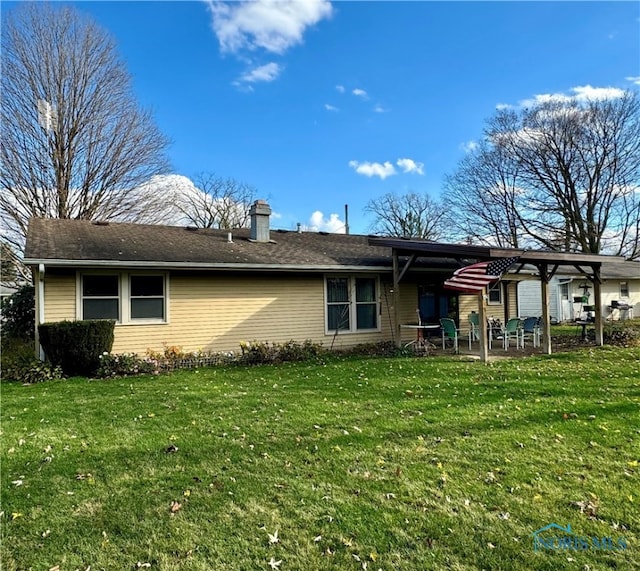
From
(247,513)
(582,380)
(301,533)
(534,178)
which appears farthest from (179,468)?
(534,178)

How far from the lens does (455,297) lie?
14.5m

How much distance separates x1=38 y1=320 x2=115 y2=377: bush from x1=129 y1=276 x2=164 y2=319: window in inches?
47.6

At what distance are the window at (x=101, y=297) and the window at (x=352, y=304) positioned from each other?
546 centimetres

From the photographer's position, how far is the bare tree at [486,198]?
27094 mm

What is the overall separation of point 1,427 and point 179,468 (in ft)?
9.48

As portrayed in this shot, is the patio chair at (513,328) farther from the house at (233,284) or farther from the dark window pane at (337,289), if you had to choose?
the dark window pane at (337,289)

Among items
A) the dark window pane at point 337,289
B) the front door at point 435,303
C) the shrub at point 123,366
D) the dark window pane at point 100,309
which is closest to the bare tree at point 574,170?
the front door at point 435,303

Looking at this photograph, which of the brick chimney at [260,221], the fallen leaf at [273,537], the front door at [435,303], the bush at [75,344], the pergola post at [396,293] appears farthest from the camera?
the front door at [435,303]

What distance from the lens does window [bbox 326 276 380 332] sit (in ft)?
40.0

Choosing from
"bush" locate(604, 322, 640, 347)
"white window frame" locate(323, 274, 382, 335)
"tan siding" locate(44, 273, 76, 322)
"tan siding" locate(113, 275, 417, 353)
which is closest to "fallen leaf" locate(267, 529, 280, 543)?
"tan siding" locate(113, 275, 417, 353)

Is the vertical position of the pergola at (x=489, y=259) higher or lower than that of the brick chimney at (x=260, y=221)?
lower

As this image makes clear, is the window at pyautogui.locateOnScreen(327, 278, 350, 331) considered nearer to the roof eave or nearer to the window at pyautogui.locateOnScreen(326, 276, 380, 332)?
the window at pyautogui.locateOnScreen(326, 276, 380, 332)

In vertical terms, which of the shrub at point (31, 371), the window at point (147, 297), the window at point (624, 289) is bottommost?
the shrub at point (31, 371)

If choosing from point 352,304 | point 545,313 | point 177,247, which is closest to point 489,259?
point 545,313
